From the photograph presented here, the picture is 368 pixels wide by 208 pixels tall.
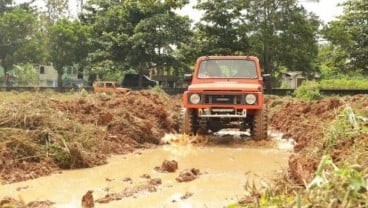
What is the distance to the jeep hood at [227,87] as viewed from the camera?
10875mm

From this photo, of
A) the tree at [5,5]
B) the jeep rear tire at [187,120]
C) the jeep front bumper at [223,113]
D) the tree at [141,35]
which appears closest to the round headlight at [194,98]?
the jeep front bumper at [223,113]

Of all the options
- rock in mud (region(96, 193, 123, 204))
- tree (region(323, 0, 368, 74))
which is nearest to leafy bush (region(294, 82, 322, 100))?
tree (region(323, 0, 368, 74))

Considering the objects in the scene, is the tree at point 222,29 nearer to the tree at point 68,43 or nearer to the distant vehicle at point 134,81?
the distant vehicle at point 134,81

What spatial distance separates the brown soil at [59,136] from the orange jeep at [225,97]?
104 cm

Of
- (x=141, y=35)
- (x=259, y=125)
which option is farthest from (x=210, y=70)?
(x=141, y=35)

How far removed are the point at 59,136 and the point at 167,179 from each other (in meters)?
2.20

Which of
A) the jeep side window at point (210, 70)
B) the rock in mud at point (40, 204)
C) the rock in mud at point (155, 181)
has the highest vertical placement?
the jeep side window at point (210, 70)

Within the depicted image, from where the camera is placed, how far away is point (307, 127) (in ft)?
37.6

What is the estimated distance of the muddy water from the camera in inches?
225

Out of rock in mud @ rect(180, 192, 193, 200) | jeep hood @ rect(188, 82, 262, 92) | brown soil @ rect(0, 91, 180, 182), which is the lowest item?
rock in mud @ rect(180, 192, 193, 200)

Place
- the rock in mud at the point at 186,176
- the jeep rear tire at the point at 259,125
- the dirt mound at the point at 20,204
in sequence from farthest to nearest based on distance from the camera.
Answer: the jeep rear tire at the point at 259,125 → the rock in mud at the point at 186,176 → the dirt mound at the point at 20,204

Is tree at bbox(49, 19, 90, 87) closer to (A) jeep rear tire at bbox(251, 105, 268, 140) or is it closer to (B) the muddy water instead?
(A) jeep rear tire at bbox(251, 105, 268, 140)

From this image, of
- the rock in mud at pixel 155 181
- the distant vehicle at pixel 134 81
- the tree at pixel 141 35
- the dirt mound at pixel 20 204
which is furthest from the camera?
the distant vehicle at pixel 134 81

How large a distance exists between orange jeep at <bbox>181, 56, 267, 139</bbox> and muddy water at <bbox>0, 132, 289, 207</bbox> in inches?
42.1
